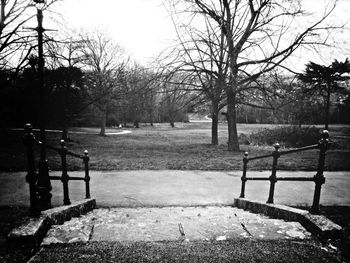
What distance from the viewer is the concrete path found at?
6254mm

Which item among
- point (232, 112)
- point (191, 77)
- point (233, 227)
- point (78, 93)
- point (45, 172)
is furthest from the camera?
point (78, 93)

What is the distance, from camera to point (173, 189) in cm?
724

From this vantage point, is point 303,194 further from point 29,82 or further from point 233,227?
point 29,82

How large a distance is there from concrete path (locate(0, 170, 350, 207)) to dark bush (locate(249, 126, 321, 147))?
1344cm

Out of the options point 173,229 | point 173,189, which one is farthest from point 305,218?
point 173,189

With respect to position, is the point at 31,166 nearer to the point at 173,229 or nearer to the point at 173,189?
the point at 173,229

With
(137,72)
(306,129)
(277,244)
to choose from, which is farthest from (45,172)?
(306,129)

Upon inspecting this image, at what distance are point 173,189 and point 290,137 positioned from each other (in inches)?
724

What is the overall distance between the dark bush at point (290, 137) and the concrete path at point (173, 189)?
44.1 ft

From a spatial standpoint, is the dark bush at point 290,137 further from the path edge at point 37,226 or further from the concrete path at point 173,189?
the path edge at point 37,226

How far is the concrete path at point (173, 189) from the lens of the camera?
625cm

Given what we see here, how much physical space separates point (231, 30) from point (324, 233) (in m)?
10.3

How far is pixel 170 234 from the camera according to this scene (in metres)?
3.62

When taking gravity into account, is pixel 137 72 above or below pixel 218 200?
above
